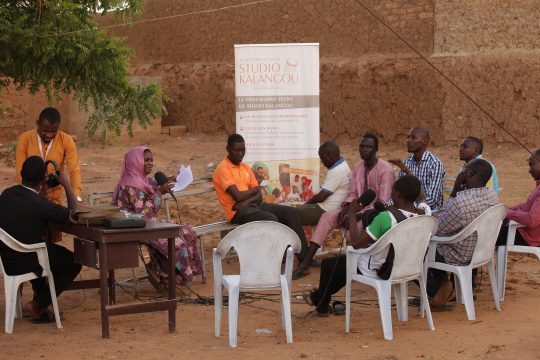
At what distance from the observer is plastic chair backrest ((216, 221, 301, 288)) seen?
20.8 feet

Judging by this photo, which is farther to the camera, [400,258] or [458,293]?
[458,293]

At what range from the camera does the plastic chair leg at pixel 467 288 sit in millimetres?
6918

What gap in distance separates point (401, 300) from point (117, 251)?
2.23 metres

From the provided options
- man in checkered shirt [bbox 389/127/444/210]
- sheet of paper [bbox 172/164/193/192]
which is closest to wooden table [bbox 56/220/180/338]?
sheet of paper [bbox 172/164/193/192]

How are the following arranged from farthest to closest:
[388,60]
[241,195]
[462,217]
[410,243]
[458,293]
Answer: [388,60], [241,195], [458,293], [462,217], [410,243]

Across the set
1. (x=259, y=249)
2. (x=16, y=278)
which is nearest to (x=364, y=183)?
(x=259, y=249)

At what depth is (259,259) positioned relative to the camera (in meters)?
6.40

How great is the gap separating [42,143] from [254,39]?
10.1 meters

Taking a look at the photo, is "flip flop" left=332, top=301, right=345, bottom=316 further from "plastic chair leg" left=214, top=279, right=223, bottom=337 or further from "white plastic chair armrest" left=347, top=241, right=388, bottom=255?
"plastic chair leg" left=214, top=279, right=223, bottom=337

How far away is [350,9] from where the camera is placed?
16125 millimetres

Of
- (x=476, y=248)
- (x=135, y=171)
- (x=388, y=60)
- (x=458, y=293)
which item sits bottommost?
(x=458, y=293)

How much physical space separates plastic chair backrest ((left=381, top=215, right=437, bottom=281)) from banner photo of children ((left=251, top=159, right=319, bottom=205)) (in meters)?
3.40

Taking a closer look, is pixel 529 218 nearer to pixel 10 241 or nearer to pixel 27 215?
pixel 27 215

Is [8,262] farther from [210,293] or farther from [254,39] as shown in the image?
[254,39]
